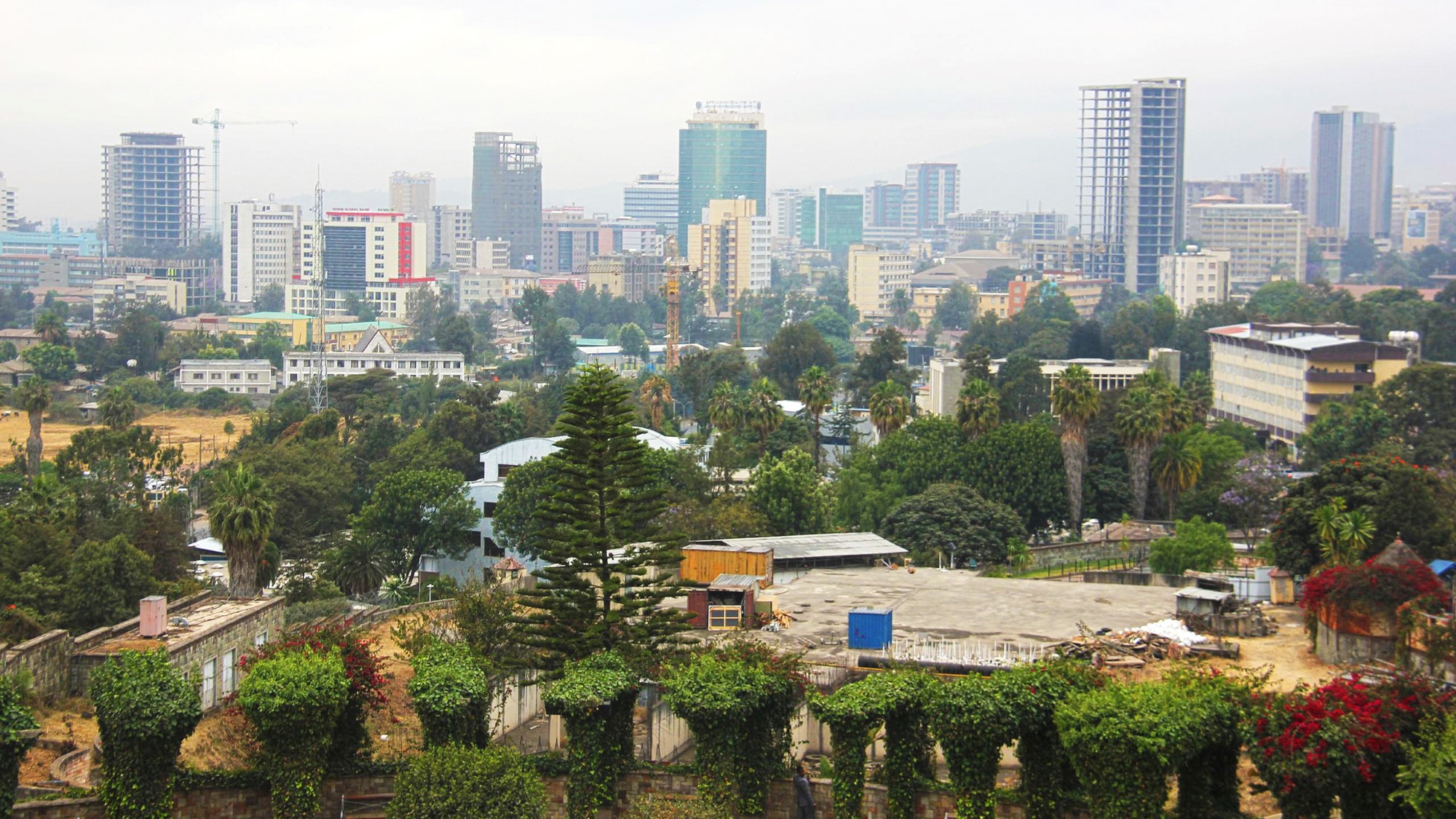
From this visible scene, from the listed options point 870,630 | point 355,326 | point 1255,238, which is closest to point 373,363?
point 355,326

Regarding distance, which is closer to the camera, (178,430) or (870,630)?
(870,630)

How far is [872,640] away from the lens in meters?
25.6

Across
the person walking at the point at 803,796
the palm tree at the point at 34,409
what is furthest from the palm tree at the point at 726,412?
the person walking at the point at 803,796

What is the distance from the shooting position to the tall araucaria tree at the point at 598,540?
78.4 ft

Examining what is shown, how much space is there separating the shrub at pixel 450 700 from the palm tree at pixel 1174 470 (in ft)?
101

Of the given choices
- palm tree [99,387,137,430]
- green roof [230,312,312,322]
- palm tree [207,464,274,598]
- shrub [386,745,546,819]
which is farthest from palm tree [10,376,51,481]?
green roof [230,312,312,322]

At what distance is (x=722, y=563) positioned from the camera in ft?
102

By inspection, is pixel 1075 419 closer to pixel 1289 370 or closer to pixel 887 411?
pixel 887 411

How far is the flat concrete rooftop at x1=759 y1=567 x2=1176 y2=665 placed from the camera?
87.5 feet

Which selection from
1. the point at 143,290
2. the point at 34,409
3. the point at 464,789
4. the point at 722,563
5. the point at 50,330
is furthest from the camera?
the point at 143,290

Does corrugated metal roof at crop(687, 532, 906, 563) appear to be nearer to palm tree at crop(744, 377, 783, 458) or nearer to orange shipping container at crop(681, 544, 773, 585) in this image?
orange shipping container at crop(681, 544, 773, 585)

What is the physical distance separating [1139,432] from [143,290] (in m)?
118

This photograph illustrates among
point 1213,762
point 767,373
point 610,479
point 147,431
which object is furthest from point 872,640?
point 767,373

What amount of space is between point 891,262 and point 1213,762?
15504 centimetres
